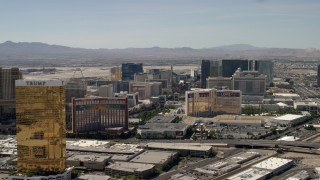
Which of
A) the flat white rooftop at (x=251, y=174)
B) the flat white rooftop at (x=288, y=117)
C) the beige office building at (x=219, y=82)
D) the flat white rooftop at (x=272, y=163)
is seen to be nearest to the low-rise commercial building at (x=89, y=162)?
the flat white rooftop at (x=251, y=174)

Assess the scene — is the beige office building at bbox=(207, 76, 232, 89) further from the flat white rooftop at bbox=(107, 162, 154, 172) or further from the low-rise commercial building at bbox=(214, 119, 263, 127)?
the flat white rooftop at bbox=(107, 162, 154, 172)

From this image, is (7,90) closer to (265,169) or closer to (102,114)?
(102,114)

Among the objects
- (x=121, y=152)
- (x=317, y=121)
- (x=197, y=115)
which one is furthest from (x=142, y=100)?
(x=121, y=152)

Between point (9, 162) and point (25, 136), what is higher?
point (25, 136)

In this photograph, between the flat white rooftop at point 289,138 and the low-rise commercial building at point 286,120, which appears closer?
the flat white rooftop at point 289,138

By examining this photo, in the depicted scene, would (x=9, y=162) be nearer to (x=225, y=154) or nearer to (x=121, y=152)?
(x=121, y=152)

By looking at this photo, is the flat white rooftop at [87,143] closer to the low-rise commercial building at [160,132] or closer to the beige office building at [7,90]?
the low-rise commercial building at [160,132]
